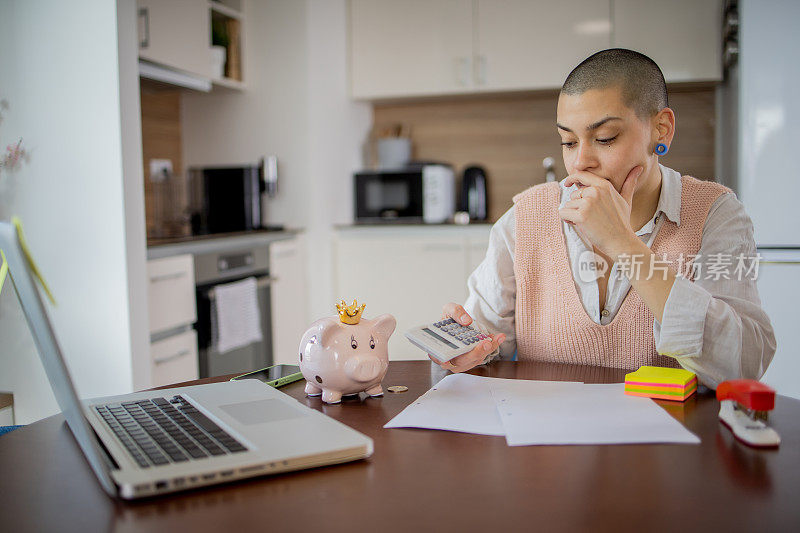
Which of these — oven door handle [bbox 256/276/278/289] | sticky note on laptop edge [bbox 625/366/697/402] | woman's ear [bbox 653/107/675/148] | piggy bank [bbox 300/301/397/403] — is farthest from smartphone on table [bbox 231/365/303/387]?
oven door handle [bbox 256/276/278/289]

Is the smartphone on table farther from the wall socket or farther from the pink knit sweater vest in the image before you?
the wall socket

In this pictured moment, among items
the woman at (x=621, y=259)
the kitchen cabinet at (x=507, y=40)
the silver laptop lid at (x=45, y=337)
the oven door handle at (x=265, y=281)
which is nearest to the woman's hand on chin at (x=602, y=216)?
the woman at (x=621, y=259)

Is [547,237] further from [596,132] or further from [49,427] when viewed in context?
[49,427]

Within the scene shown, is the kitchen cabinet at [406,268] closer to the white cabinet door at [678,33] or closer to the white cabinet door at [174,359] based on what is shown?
the white cabinet door at [174,359]

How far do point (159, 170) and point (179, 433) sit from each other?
3.03 m

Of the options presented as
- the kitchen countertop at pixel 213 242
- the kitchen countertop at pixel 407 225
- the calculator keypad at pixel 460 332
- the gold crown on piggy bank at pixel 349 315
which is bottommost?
the calculator keypad at pixel 460 332

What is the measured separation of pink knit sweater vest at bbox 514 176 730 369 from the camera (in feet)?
4.59

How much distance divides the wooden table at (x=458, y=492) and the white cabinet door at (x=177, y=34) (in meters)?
2.28

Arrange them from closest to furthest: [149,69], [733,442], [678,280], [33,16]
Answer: [733,442], [678,280], [33,16], [149,69]

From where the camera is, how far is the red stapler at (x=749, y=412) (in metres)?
0.81

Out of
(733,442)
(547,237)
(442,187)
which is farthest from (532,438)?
(442,187)

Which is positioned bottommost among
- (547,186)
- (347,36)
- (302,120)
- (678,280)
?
(678,280)

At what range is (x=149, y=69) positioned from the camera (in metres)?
2.88

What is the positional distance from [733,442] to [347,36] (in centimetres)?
343
